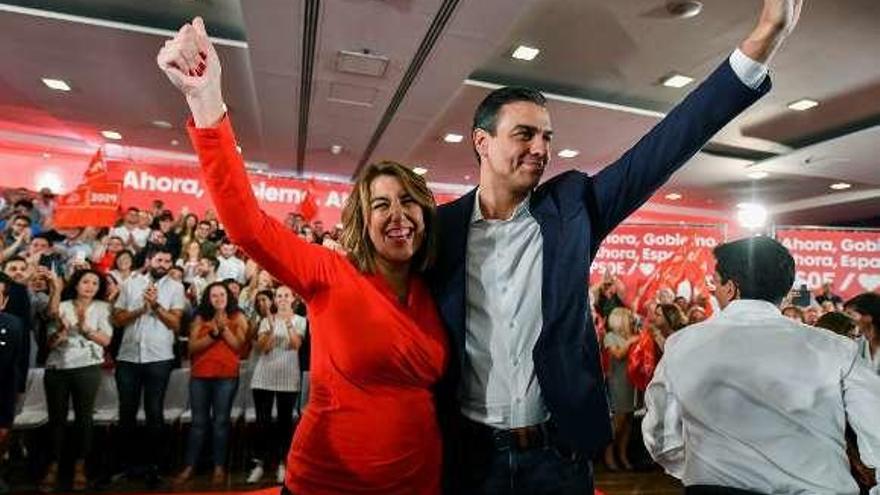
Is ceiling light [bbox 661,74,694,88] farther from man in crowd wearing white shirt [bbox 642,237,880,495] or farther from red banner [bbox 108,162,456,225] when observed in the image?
man in crowd wearing white shirt [bbox 642,237,880,495]

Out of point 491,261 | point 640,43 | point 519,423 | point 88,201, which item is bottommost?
point 519,423

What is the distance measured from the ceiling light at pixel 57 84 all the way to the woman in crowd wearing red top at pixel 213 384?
4.04 metres

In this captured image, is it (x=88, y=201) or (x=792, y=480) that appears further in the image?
(x=88, y=201)

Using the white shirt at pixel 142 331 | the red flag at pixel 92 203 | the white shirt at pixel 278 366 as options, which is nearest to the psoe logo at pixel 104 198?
the red flag at pixel 92 203

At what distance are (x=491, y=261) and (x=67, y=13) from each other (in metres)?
5.75

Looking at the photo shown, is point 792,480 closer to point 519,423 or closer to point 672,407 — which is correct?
point 672,407

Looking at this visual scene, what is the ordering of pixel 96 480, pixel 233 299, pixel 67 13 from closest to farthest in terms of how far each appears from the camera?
1. pixel 96 480
2. pixel 233 299
3. pixel 67 13

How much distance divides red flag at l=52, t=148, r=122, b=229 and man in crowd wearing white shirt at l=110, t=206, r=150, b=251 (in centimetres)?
20

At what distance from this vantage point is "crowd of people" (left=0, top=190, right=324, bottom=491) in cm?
453

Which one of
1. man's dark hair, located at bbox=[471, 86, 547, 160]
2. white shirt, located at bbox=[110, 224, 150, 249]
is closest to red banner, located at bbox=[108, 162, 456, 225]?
white shirt, located at bbox=[110, 224, 150, 249]

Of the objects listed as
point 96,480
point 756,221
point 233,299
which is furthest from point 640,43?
point 756,221

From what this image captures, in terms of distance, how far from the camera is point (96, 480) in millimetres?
4594

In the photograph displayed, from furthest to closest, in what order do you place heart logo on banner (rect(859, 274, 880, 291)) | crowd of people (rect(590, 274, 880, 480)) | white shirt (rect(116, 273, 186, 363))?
heart logo on banner (rect(859, 274, 880, 291))
crowd of people (rect(590, 274, 880, 480))
white shirt (rect(116, 273, 186, 363))

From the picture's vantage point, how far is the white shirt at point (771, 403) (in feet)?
5.70
